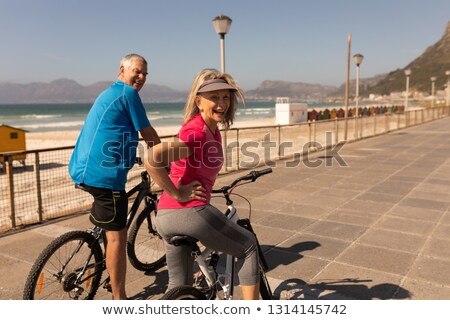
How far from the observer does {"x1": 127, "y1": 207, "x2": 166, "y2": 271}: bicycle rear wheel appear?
3672 millimetres

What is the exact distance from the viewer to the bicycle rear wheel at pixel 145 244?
12.0ft

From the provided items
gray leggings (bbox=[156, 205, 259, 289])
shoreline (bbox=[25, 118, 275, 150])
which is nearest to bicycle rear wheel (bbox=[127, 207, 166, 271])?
gray leggings (bbox=[156, 205, 259, 289])

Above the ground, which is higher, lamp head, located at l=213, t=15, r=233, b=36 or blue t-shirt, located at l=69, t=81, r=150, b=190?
lamp head, located at l=213, t=15, r=233, b=36

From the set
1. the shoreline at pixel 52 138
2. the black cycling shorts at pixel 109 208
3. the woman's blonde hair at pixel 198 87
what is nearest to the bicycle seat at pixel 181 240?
the woman's blonde hair at pixel 198 87

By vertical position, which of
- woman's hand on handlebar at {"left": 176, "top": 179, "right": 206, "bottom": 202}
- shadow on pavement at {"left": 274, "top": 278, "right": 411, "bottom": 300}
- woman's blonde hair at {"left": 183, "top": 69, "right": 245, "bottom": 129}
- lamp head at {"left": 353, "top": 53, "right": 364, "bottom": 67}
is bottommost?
shadow on pavement at {"left": 274, "top": 278, "right": 411, "bottom": 300}

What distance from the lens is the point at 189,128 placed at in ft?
6.57

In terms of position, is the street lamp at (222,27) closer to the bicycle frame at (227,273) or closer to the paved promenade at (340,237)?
the paved promenade at (340,237)

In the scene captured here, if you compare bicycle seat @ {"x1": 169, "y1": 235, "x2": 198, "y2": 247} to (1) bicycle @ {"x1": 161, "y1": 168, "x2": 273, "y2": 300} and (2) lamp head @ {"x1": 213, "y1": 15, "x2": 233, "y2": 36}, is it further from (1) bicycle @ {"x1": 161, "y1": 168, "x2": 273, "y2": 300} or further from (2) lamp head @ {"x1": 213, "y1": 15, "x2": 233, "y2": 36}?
(2) lamp head @ {"x1": 213, "y1": 15, "x2": 233, "y2": 36}

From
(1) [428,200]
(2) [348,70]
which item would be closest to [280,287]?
(1) [428,200]

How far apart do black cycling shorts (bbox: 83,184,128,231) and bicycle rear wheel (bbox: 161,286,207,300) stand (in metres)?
0.93

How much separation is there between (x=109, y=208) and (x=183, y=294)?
0.99 metres

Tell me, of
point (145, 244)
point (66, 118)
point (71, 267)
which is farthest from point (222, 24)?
point (66, 118)

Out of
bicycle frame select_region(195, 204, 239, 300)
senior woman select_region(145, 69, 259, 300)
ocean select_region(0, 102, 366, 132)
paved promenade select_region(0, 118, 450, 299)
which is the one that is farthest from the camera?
ocean select_region(0, 102, 366, 132)

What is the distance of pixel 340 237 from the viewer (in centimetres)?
489
